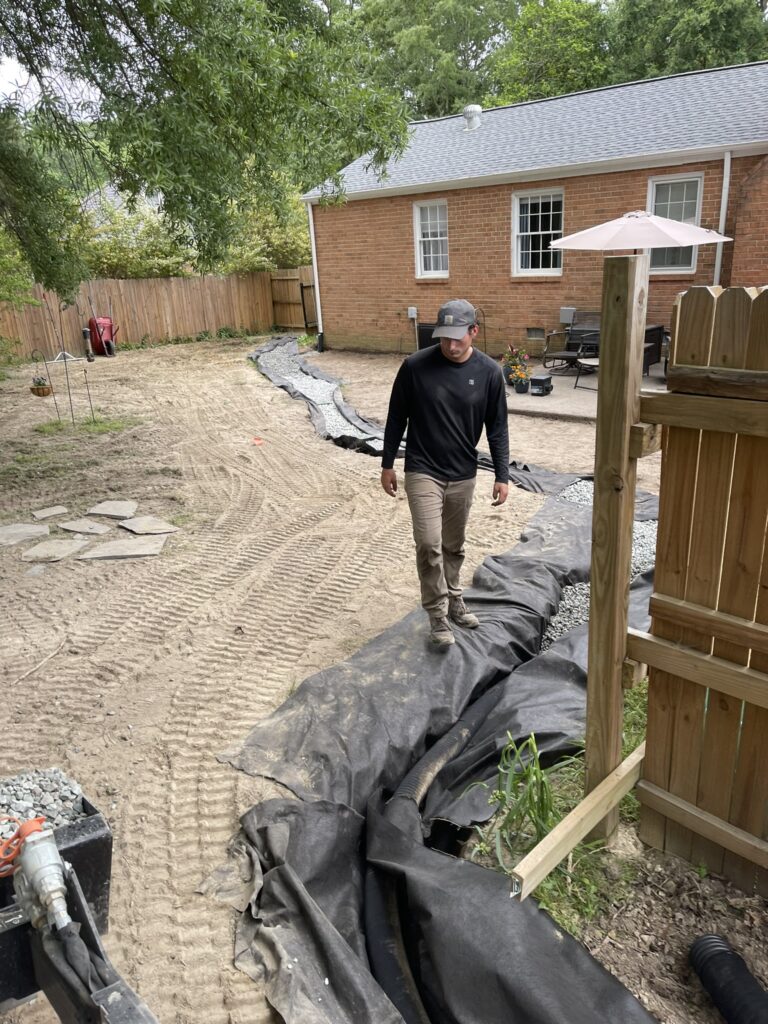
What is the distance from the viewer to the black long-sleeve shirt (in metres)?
4.22

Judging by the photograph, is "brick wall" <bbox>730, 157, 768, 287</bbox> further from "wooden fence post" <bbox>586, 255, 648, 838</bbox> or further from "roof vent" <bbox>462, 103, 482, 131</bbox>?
"wooden fence post" <bbox>586, 255, 648, 838</bbox>

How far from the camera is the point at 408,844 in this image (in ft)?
9.56

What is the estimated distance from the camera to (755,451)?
230 cm

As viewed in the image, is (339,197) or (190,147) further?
(339,197)

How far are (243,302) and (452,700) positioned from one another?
20.4 m

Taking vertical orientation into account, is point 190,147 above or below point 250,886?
above

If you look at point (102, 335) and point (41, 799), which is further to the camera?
point (102, 335)

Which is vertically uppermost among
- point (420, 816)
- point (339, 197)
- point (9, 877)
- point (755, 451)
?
point (339, 197)

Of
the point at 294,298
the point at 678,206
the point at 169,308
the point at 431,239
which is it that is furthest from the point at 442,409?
the point at 294,298

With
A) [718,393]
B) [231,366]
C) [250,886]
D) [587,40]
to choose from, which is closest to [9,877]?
[250,886]

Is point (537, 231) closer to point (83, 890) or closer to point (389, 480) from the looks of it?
point (389, 480)

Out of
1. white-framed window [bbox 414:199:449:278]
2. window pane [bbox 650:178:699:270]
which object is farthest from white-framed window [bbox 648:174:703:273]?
white-framed window [bbox 414:199:449:278]

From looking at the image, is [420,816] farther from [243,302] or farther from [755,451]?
[243,302]

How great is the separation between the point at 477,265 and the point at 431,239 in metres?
1.50
